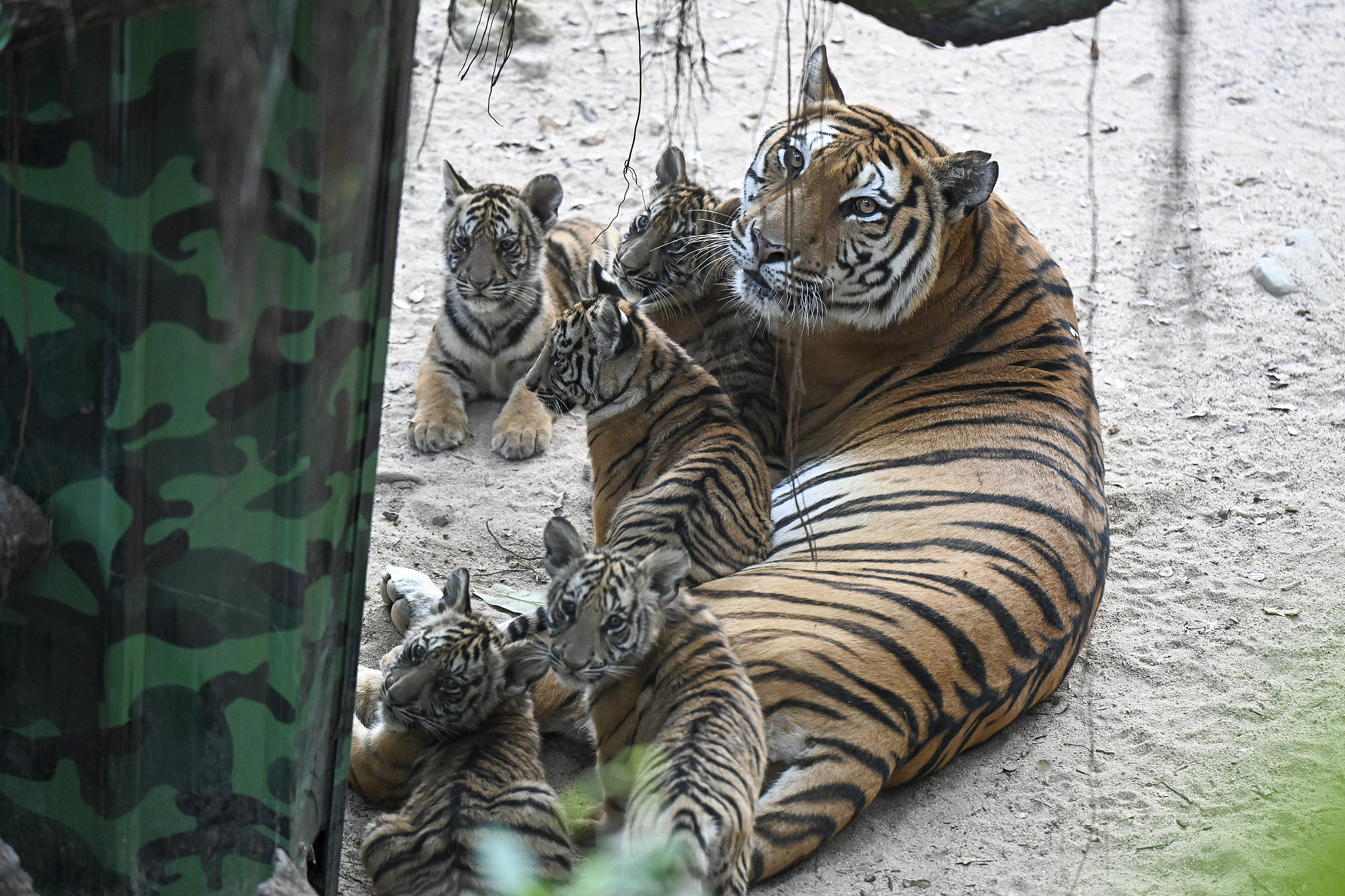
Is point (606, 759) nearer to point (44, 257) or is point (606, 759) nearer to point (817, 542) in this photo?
point (817, 542)

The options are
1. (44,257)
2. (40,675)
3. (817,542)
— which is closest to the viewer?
(44,257)

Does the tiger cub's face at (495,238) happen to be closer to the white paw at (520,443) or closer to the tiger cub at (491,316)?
the tiger cub at (491,316)

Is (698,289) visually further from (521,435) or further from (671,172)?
(521,435)

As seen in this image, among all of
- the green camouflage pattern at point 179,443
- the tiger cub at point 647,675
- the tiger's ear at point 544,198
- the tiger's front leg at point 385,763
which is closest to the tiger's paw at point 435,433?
the tiger's ear at point 544,198

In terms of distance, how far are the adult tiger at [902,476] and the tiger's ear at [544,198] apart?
1200mm

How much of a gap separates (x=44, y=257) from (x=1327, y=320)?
208 inches

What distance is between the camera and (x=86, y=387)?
1720 millimetres

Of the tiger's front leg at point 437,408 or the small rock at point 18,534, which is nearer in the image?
the small rock at point 18,534

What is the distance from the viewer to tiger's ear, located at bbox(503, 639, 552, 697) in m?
2.81

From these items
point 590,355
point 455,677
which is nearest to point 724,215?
point 590,355

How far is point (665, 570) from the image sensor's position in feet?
9.01

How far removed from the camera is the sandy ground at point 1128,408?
288cm

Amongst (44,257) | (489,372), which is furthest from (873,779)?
(489,372)

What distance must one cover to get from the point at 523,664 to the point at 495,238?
2.36 metres
